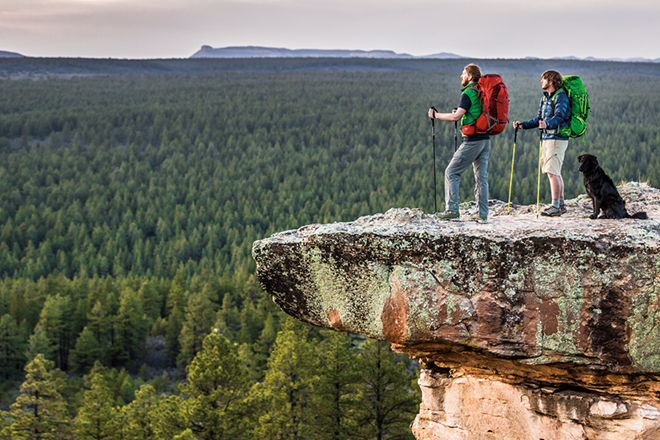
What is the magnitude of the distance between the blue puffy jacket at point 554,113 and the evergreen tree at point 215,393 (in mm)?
19411

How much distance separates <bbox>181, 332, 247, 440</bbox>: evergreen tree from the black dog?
19.9 meters

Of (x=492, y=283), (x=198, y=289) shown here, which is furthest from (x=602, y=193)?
(x=198, y=289)

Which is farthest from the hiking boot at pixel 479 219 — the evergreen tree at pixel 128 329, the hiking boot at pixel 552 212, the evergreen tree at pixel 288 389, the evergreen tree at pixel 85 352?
the evergreen tree at pixel 128 329

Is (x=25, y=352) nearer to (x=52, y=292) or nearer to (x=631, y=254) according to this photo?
(x=52, y=292)

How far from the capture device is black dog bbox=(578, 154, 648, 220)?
11586 mm

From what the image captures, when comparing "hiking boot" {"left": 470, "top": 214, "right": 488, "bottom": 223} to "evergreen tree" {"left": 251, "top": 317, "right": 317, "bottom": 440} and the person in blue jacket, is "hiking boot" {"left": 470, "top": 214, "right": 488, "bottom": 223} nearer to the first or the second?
the person in blue jacket

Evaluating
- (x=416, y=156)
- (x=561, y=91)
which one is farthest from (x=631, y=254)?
(x=416, y=156)

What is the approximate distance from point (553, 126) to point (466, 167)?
1777 millimetres

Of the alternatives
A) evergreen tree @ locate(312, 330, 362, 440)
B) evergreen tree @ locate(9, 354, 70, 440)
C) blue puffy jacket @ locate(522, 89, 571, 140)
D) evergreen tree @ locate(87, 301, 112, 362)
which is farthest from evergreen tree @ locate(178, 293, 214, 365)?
blue puffy jacket @ locate(522, 89, 571, 140)

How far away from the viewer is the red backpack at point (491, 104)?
38.1 ft

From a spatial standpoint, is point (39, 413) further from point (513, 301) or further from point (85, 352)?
point (85, 352)

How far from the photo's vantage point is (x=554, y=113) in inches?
488

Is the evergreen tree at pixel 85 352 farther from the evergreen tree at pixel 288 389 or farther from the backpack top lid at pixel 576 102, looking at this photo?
the backpack top lid at pixel 576 102

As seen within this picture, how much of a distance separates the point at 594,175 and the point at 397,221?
3447mm
